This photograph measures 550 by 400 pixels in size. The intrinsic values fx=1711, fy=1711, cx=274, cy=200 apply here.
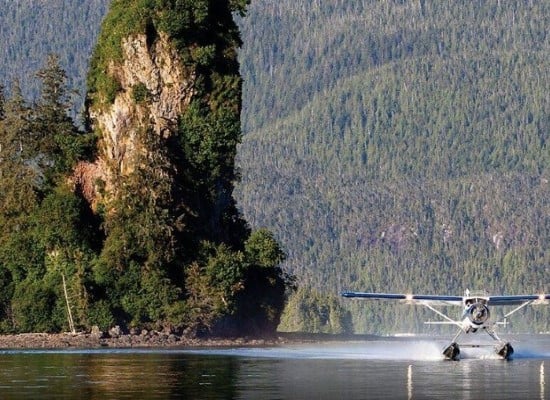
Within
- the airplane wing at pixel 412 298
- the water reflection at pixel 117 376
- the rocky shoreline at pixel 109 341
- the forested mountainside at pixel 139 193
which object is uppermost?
the forested mountainside at pixel 139 193

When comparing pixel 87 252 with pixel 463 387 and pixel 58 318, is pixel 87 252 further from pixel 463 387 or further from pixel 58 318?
pixel 463 387

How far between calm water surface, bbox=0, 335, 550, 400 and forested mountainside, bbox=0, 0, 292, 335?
88.1 ft

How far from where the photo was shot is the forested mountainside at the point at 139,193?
432 feet

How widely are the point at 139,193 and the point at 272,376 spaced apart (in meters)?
60.6

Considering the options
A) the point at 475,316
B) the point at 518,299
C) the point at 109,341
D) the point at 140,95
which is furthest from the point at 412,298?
the point at 140,95

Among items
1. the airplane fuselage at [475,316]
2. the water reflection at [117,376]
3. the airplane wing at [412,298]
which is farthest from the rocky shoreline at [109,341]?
the airplane fuselage at [475,316]

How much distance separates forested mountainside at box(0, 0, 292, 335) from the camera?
131750mm

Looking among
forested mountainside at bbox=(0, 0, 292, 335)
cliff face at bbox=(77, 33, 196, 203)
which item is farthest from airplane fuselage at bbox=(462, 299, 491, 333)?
cliff face at bbox=(77, 33, 196, 203)

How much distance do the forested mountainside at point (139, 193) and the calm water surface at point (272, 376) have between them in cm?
2686

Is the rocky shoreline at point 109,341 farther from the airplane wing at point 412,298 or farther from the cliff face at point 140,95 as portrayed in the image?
the airplane wing at point 412,298

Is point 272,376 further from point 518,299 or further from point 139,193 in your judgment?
point 139,193

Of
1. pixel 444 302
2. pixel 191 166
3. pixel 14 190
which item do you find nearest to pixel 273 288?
pixel 191 166

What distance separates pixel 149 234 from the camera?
131875 millimetres

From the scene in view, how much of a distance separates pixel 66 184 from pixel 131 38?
514 inches
